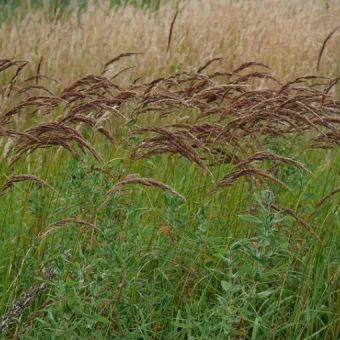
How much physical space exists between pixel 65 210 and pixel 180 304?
587 millimetres

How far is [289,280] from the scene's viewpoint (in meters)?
3.35

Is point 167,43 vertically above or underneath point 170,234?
underneath

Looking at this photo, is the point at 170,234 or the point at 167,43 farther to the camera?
the point at 167,43

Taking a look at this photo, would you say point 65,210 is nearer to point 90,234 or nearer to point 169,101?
point 90,234

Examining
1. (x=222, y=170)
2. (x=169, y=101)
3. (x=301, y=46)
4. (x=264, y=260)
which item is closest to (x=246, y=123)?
(x=169, y=101)

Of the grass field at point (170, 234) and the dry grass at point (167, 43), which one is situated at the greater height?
the grass field at point (170, 234)

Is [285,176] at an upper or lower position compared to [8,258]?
upper

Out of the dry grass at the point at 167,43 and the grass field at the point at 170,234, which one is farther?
the dry grass at the point at 167,43

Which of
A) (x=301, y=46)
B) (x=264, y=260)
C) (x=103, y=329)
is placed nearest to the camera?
(x=264, y=260)

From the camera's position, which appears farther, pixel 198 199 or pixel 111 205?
pixel 198 199

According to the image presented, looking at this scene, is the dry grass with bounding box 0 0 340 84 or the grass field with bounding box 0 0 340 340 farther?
the dry grass with bounding box 0 0 340 84

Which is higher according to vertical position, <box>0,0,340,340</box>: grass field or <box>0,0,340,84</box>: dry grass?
<box>0,0,340,340</box>: grass field

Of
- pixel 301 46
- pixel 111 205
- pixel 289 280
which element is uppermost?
pixel 111 205

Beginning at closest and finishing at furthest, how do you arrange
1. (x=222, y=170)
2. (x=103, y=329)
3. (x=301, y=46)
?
(x=103, y=329) → (x=222, y=170) → (x=301, y=46)
